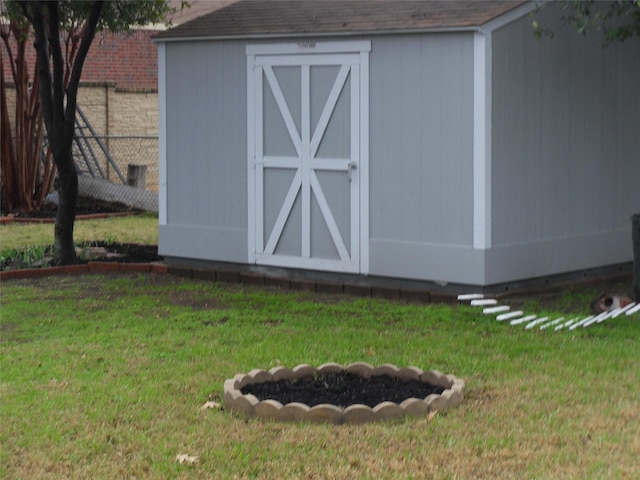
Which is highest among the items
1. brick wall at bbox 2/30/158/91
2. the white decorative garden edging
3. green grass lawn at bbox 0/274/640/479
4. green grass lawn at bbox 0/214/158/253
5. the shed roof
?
brick wall at bbox 2/30/158/91

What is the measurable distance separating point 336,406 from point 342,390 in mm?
425

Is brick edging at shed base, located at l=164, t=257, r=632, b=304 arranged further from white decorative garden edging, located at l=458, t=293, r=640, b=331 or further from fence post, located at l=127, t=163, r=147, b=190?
fence post, located at l=127, t=163, r=147, b=190

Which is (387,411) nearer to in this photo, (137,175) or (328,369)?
(328,369)

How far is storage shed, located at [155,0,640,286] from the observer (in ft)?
35.1

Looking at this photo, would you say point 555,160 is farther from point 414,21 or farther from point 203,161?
point 203,161

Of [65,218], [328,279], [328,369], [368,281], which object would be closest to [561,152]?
[368,281]

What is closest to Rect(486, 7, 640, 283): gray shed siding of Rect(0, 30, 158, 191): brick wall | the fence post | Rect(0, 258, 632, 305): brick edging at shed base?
Rect(0, 258, 632, 305): brick edging at shed base

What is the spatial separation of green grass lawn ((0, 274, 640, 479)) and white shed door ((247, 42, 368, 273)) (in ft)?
2.31

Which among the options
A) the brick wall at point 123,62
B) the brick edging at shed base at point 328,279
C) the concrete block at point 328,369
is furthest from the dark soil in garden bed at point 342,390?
the brick wall at point 123,62

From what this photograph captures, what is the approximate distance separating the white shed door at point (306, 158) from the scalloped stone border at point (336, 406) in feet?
13.3

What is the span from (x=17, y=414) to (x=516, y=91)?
585 centimetres

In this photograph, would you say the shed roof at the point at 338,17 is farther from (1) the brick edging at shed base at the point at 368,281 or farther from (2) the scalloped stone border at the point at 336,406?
(2) the scalloped stone border at the point at 336,406

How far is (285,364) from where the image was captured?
26.2 ft

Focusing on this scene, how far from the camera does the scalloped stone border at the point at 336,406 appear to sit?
21.2 feet
